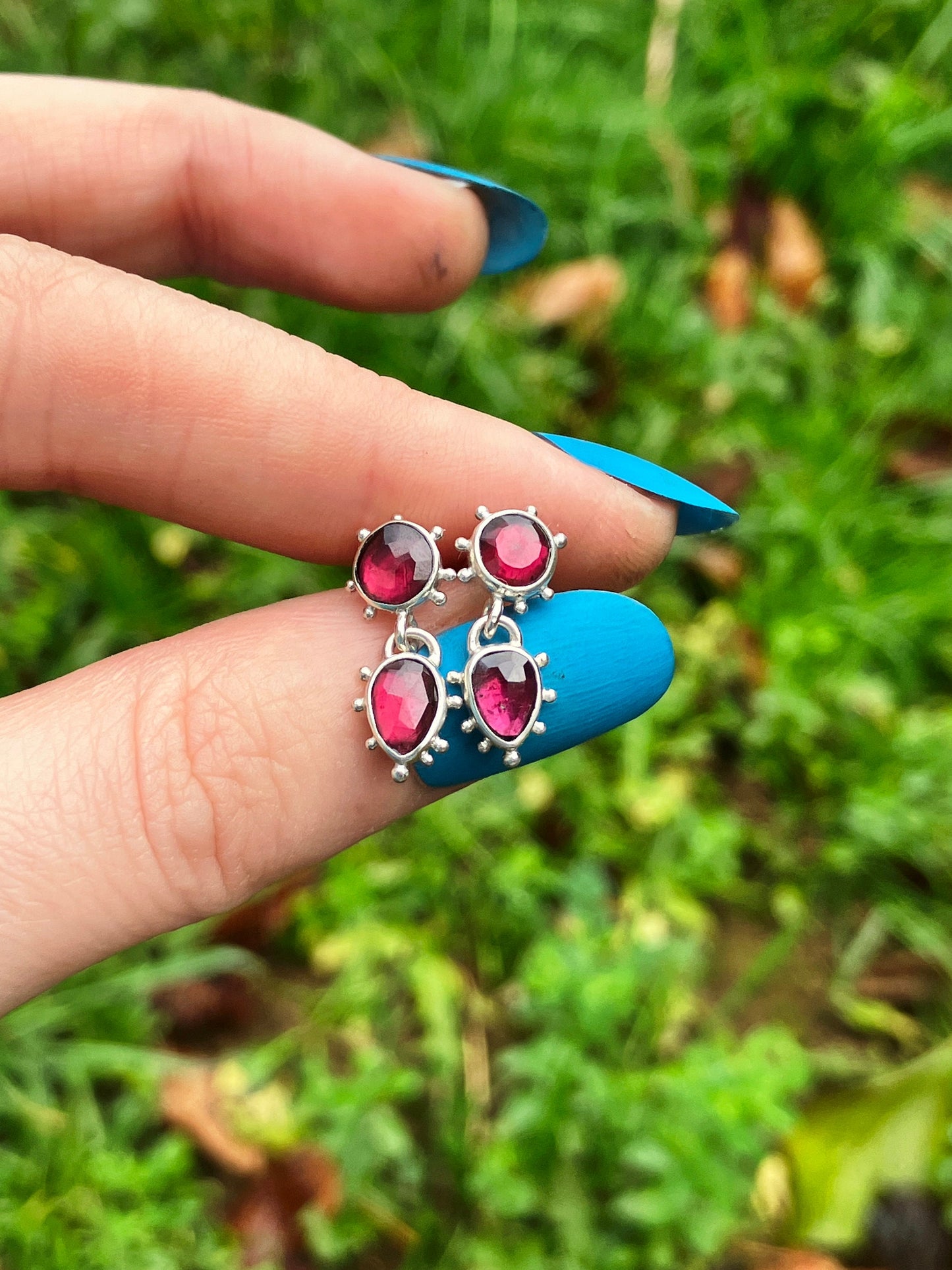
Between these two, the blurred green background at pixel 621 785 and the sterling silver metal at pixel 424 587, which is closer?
the sterling silver metal at pixel 424 587

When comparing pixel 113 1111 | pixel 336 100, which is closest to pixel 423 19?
pixel 336 100

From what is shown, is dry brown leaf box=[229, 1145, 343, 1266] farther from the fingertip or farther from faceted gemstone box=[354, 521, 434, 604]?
the fingertip

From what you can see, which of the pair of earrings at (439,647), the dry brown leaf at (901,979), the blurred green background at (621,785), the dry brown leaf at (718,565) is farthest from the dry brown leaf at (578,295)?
the dry brown leaf at (901,979)

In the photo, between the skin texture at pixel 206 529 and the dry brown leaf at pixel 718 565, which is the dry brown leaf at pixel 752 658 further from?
the skin texture at pixel 206 529

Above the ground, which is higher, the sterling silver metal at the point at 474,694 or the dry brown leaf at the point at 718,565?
the dry brown leaf at the point at 718,565

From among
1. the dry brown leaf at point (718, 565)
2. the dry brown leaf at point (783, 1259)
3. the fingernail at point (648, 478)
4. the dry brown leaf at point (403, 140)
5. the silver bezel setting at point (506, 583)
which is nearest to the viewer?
the silver bezel setting at point (506, 583)

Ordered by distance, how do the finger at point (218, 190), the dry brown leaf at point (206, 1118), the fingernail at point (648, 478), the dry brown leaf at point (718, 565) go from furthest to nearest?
the dry brown leaf at point (718, 565)
the dry brown leaf at point (206, 1118)
the finger at point (218, 190)
the fingernail at point (648, 478)

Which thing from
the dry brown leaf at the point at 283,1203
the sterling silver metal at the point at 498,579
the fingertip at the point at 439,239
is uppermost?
the fingertip at the point at 439,239
